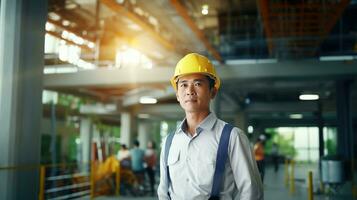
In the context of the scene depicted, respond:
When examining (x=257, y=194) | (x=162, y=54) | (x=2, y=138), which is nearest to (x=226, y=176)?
(x=257, y=194)

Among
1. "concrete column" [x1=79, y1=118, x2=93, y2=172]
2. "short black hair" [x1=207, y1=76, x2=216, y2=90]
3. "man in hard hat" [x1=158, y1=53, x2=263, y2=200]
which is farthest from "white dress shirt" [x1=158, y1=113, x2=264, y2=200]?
"concrete column" [x1=79, y1=118, x2=93, y2=172]

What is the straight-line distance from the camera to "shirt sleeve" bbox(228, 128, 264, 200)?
2.11 m

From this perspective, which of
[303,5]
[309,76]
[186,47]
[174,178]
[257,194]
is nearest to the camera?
[257,194]

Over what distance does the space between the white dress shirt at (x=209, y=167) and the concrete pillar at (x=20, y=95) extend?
14.2 feet

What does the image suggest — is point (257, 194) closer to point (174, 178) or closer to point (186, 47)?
point (174, 178)

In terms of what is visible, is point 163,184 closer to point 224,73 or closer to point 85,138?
point 224,73

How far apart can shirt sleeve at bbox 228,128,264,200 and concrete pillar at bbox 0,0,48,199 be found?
4641 mm

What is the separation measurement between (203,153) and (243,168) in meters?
0.23

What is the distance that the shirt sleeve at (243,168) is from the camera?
2.11 m

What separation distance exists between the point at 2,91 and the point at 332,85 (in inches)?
528

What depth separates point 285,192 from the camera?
1352 cm

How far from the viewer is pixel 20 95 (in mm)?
6098

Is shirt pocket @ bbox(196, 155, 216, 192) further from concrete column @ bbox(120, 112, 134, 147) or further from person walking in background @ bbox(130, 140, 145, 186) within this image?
concrete column @ bbox(120, 112, 134, 147)

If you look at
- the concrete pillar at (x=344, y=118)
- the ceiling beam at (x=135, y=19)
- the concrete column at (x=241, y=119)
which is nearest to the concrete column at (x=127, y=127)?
the concrete column at (x=241, y=119)
